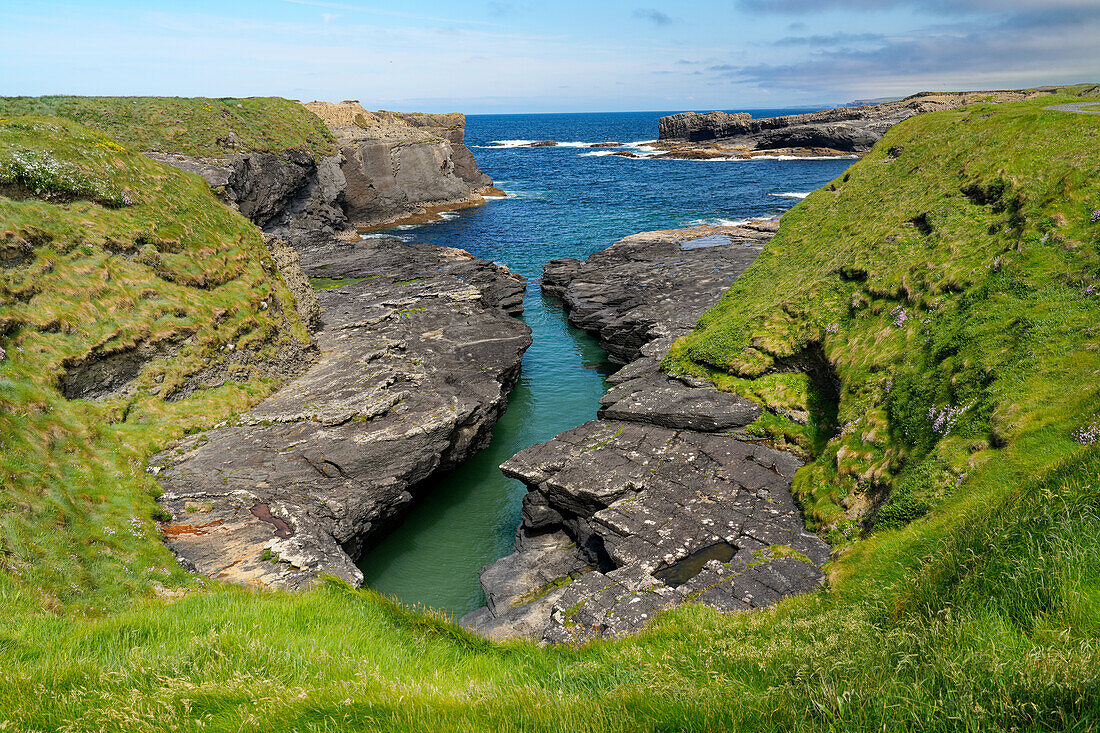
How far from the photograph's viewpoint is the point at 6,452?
1545 cm

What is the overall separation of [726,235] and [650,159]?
11231cm

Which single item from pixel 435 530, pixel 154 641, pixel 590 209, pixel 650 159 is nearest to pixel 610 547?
pixel 435 530

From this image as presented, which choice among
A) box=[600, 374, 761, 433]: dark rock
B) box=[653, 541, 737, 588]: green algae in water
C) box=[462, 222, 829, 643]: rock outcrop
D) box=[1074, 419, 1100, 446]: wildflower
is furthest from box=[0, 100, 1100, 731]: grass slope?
box=[653, 541, 737, 588]: green algae in water

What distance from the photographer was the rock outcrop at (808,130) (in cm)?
15000

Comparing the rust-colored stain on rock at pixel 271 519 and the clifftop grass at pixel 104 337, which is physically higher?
the clifftop grass at pixel 104 337

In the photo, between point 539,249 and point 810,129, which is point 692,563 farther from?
point 810,129

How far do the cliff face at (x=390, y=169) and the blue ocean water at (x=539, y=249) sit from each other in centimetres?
568

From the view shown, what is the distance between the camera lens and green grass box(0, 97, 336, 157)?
197 ft

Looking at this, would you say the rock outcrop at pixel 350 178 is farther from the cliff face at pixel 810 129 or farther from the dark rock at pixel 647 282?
the cliff face at pixel 810 129

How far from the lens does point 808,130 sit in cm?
15975

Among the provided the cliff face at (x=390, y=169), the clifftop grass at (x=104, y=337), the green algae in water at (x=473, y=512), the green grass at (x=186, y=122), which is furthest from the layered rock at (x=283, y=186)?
the green algae in water at (x=473, y=512)

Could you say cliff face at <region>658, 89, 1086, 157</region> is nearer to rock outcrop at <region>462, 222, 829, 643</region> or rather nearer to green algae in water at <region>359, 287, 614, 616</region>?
green algae in water at <region>359, 287, 614, 616</region>

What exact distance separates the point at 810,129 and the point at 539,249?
124268 millimetres

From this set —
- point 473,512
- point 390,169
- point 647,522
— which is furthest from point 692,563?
point 390,169
